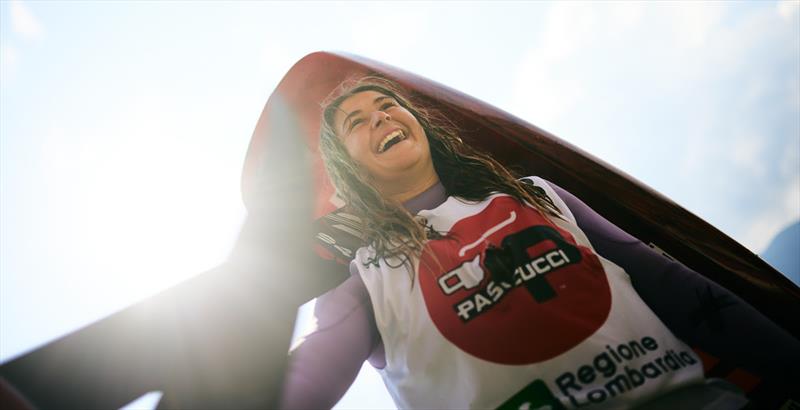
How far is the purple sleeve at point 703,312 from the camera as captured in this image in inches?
27.9

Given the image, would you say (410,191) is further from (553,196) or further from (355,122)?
(553,196)

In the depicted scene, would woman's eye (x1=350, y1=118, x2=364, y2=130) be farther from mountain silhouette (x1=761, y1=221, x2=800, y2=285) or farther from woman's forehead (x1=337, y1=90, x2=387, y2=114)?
mountain silhouette (x1=761, y1=221, x2=800, y2=285)

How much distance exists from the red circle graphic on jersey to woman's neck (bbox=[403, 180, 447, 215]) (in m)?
0.17

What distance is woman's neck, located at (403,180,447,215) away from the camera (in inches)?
41.3

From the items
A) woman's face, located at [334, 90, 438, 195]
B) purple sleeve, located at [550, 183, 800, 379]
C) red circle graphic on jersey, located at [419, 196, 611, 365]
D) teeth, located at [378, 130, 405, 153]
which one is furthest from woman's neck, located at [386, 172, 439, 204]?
purple sleeve, located at [550, 183, 800, 379]

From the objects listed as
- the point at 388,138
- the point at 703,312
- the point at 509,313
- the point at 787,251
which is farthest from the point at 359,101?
the point at 787,251

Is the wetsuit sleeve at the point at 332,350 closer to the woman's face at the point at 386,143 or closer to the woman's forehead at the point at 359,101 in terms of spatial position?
the woman's face at the point at 386,143

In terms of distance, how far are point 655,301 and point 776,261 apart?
3667 cm

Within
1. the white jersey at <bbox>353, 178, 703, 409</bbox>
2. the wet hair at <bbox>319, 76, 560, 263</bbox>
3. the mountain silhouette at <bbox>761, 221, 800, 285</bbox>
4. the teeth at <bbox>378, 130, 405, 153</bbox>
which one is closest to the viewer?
the white jersey at <bbox>353, 178, 703, 409</bbox>

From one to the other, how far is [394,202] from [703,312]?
785 millimetres

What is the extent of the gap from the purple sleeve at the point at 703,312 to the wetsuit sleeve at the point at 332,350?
659 mm

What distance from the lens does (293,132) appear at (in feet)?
3.91

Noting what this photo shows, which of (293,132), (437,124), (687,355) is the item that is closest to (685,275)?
(687,355)

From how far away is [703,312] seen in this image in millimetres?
776
